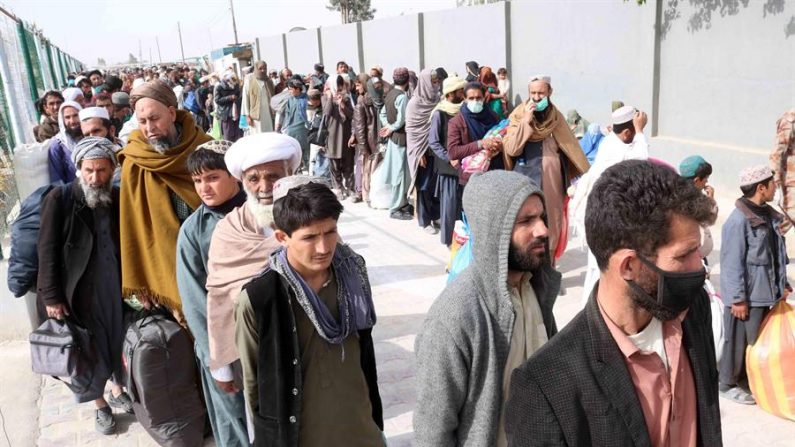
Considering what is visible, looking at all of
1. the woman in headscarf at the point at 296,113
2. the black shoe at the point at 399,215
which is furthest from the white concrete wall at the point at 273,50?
the black shoe at the point at 399,215

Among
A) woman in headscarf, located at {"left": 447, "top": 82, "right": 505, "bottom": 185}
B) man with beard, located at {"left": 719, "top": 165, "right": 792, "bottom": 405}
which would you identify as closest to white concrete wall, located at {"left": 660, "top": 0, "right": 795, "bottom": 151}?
woman in headscarf, located at {"left": 447, "top": 82, "right": 505, "bottom": 185}

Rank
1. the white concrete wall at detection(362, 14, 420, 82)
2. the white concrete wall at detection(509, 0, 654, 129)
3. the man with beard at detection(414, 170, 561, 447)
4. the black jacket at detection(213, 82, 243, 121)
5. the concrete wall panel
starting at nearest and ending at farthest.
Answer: the man with beard at detection(414, 170, 561, 447), the white concrete wall at detection(509, 0, 654, 129), the black jacket at detection(213, 82, 243, 121), the white concrete wall at detection(362, 14, 420, 82), the concrete wall panel

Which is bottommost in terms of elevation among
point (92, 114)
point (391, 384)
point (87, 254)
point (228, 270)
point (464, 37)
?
point (391, 384)

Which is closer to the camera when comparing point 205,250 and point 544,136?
point 205,250

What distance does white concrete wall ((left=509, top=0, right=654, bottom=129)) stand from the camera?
987 cm

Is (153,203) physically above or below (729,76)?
above

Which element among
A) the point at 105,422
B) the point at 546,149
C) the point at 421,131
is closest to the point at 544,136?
the point at 546,149

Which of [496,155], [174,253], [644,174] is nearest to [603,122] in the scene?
[496,155]

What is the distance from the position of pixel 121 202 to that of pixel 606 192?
2672mm

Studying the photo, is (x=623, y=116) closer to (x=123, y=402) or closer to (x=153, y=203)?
(x=153, y=203)

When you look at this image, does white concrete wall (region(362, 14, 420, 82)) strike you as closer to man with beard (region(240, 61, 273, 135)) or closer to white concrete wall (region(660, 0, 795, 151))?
man with beard (region(240, 61, 273, 135))

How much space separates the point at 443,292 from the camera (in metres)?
2.14

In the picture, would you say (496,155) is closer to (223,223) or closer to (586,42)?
(223,223)

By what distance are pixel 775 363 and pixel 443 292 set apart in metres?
2.71
